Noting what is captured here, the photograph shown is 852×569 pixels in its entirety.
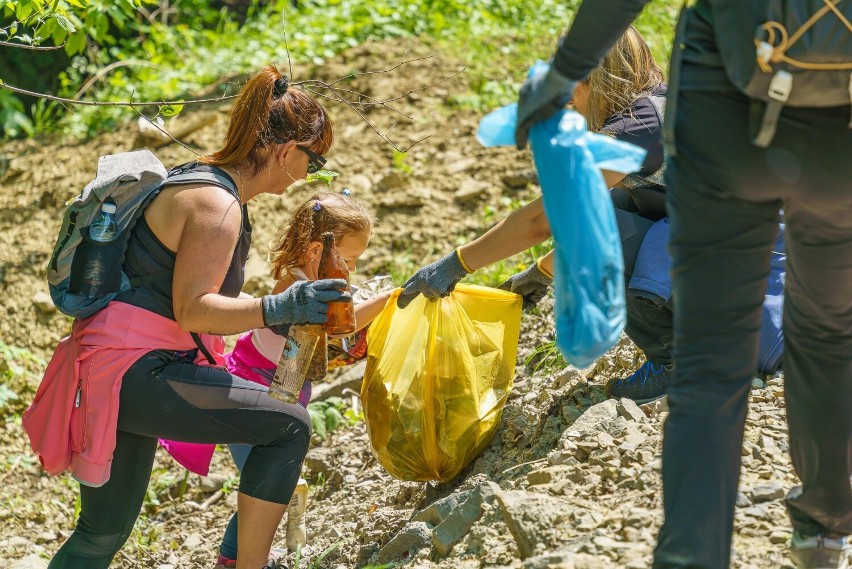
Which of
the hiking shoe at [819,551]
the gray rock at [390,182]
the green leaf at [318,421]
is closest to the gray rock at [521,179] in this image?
the gray rock at [390,182]

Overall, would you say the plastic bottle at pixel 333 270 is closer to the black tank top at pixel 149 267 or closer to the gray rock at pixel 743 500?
the black tank top at pixel 149 267

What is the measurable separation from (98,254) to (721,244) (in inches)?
70.6

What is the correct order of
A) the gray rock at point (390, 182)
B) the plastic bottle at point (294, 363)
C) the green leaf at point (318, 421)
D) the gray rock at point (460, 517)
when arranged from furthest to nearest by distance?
the gray rock at point (390, 182) → the green leaf at point (318, 421) → the plastic bottle at point (294, 363) → the gray rock at point (460, 517)

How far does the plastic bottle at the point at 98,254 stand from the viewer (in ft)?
9.99

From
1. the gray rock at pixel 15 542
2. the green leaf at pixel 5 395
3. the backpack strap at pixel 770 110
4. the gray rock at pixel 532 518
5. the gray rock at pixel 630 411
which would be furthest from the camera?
the green leaf at pixel 5 395

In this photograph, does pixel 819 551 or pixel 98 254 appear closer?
pixel 819 551

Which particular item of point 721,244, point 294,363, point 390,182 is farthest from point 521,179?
point 721,244

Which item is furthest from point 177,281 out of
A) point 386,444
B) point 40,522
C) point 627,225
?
point 40,522

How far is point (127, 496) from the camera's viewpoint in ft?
10.2

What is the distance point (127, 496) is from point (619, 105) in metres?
1.93

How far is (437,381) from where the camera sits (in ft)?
11.6

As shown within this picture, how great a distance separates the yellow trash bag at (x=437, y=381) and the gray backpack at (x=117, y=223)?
0.82 meters

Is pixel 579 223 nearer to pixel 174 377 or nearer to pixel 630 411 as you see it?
pixel 630 411

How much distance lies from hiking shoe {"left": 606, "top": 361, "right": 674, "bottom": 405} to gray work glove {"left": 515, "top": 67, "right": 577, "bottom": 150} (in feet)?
4.75
